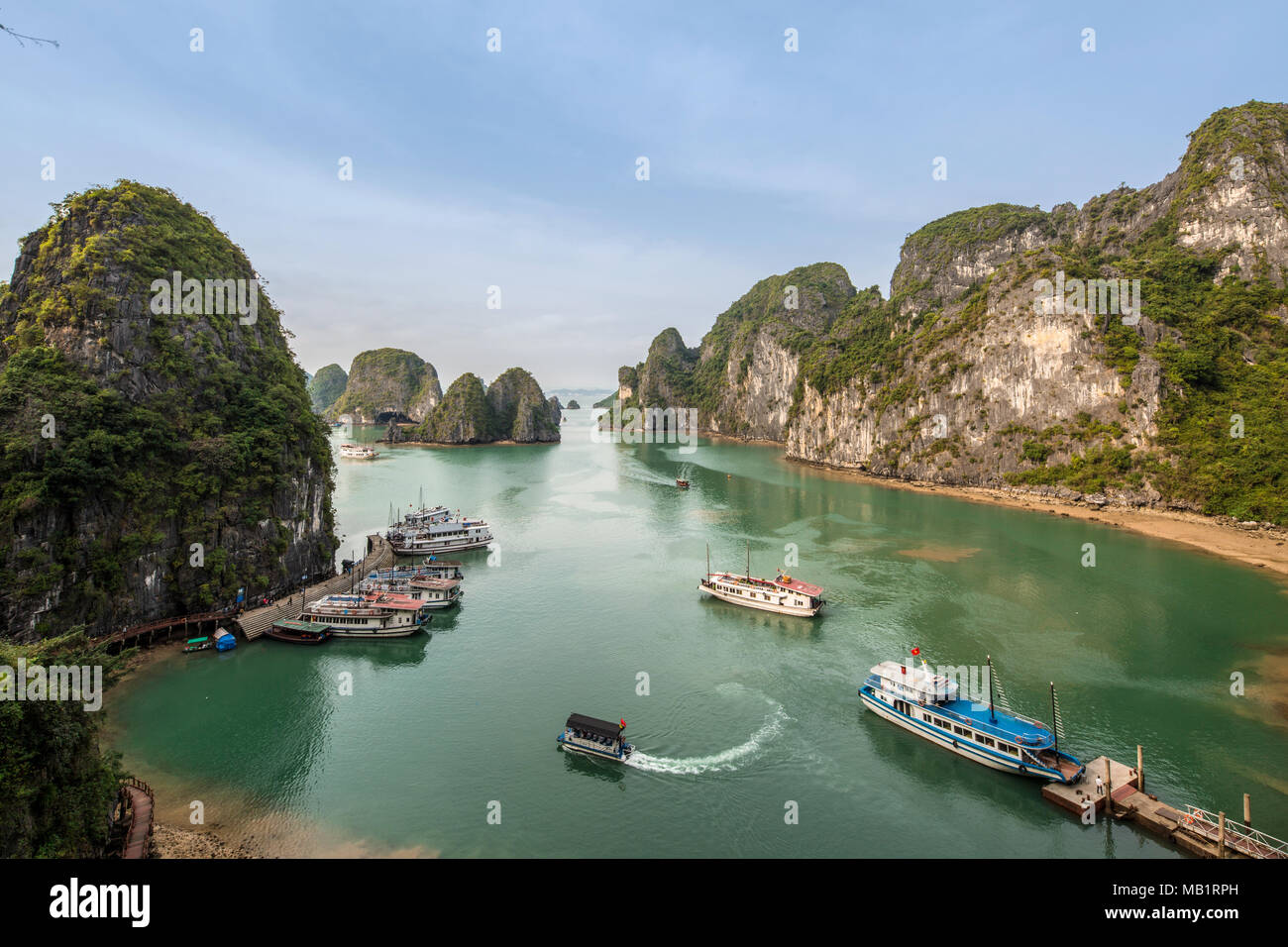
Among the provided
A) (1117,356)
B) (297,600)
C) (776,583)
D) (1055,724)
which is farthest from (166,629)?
(1117,356)

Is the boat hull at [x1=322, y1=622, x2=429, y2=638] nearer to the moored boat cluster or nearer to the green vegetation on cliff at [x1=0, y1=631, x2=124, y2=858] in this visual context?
the moored boat cluster

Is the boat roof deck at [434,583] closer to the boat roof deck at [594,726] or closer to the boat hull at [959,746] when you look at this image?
the boat roof deck at [594,726]

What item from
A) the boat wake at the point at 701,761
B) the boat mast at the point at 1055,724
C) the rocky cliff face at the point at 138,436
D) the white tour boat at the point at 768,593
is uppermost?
the rocky cliff face at the point at 138,436

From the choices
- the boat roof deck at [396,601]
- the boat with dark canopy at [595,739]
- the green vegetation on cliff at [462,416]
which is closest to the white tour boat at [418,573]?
the boat roof deck at [396,601]

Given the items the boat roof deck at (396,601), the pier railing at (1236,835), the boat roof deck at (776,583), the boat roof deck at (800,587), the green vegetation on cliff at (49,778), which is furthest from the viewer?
the boat roof deck at (776,583)

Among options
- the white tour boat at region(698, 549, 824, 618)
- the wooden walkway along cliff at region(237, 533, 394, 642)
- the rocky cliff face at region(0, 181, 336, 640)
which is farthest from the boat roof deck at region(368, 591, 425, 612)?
the white tour boat at region(698, 549, 824, 618)

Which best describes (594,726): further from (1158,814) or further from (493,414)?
(493,414)

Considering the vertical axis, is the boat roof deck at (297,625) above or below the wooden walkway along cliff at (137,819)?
above
